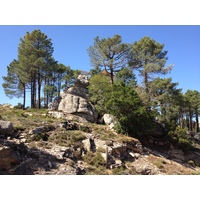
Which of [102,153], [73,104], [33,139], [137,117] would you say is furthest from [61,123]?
[73,104]

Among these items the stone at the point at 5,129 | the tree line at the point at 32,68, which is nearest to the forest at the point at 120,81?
the tree line at the point at 32,68

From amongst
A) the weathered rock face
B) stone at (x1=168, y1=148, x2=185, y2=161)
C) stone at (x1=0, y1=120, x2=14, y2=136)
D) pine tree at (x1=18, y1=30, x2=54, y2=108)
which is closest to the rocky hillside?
stone at (x1=0, y1=120, x2=14, y2=136)

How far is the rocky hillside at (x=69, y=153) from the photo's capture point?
938 cm

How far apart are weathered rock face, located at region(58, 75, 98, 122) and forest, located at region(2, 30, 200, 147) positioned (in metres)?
1.20

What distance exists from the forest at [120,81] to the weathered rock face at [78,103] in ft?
3.94

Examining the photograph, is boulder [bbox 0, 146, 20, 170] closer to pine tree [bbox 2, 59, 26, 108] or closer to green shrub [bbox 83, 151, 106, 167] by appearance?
green shrub [bbox 83, 151, 106, 167]

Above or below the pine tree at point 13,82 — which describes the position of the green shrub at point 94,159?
below

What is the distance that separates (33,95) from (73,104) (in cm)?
673

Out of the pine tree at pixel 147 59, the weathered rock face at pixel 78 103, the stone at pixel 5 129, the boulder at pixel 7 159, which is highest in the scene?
the pine tree at pixel 147 59

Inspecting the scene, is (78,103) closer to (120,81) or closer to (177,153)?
(120,81)

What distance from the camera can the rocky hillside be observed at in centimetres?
938

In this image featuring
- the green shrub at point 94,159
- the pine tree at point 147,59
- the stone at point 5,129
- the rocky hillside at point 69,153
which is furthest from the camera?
the pine tree at point 147,59

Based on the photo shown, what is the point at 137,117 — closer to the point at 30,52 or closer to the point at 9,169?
the point at 9,169

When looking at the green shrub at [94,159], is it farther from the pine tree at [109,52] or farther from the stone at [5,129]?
the pine tree at [109,52]
